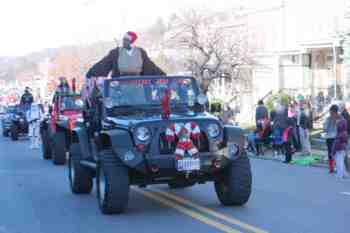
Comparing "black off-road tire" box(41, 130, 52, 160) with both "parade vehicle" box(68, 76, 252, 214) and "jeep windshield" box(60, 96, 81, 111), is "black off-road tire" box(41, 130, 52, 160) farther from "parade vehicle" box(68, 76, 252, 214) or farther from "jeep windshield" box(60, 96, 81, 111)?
"parade vehicle" box(68, 76, 252, 214)

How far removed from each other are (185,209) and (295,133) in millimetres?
11523

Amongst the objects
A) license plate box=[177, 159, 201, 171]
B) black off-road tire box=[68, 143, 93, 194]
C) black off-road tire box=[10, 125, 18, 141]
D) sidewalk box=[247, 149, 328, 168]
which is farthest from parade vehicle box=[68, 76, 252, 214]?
black off-road tire box=[10, 125, 18, 141]

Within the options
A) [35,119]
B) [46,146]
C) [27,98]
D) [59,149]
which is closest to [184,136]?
[59,149]

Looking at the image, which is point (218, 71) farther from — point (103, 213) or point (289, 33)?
point (103, 213)

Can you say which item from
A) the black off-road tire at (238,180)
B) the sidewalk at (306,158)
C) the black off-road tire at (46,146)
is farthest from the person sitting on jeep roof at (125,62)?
the black off-road tire at (46,146)

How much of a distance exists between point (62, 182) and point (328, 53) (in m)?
23.5

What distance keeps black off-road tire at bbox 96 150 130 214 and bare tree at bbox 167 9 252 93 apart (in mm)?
26508

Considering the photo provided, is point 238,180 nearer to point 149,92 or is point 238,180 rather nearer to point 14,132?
point 149,92

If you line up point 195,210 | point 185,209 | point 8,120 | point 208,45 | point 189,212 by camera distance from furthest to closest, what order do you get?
point 208,45
point 8,120
point 185,209
point 195,210
point 189,212

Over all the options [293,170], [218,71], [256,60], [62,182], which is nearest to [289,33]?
[256,60]

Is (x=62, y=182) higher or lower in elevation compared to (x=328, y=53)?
lower

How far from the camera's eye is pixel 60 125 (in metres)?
20.8

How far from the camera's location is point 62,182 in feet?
53.8

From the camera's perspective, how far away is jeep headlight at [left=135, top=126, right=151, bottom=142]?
35.5 feet
